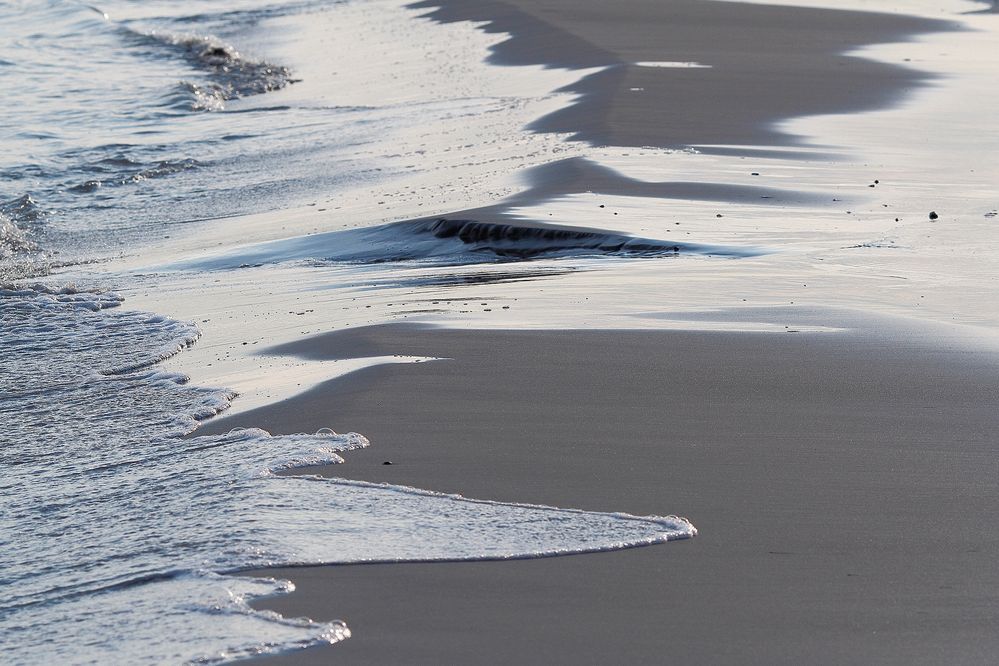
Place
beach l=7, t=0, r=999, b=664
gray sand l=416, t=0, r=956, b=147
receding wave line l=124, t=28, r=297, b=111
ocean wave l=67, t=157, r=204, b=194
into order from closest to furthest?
beach l=7, t=0, r=999, b=664, gray sand l=416, t=0, r=956, b=147, ocean wave l=67, t=157, r=204, b=194, receding wave line l=124, t=28, r=297, b=111

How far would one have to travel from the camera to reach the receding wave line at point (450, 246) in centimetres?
694

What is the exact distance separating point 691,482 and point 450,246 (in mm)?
3856

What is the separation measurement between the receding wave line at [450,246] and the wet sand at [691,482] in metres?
1.74

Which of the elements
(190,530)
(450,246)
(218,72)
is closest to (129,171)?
(450,246)

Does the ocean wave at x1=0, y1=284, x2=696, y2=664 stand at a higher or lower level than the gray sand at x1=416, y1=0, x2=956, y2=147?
lower

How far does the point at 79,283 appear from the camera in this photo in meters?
7.67

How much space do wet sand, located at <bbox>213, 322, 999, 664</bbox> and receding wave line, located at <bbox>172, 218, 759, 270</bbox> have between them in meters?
1.74

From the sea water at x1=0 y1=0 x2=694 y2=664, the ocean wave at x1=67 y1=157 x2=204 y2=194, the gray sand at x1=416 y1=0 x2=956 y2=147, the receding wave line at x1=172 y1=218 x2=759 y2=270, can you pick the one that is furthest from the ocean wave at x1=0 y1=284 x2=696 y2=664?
the ocean wave at x1=67 y1=157 x2=204 y2=194

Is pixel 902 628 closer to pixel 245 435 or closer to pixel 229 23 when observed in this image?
pixel 245 435

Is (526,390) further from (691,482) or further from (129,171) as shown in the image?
(129,171)

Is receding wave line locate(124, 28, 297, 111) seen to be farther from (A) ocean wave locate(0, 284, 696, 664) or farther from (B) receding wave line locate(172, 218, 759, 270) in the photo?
(A) ocean wave locate(0, 284, 696, 664)

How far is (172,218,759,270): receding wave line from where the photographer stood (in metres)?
6.94

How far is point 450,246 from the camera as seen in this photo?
7438mm

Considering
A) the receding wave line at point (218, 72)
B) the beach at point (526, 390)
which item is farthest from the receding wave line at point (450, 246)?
the receding wave line at point (218, 72)
